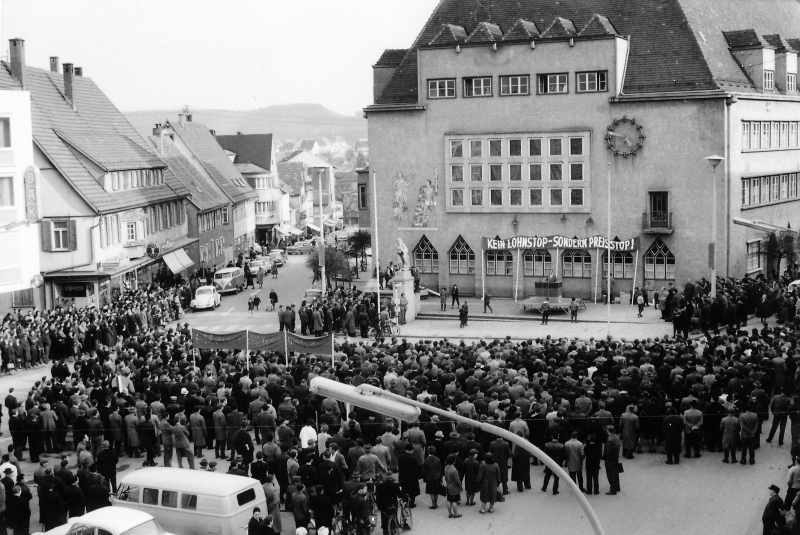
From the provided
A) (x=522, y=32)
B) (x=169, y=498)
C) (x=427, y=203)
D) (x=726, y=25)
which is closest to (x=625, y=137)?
(x=522, y=32)

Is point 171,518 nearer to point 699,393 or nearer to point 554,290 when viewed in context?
point 699,393

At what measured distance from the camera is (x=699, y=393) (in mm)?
25359

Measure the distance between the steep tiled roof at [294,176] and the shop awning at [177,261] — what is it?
199 ft

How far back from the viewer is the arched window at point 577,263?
52.2 meters

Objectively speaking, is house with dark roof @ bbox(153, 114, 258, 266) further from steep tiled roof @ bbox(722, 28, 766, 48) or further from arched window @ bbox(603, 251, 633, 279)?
steep tiled roof @ bbox(722, 28, 766, 48)

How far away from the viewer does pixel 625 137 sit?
5112cm

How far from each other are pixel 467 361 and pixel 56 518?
11.4 meters

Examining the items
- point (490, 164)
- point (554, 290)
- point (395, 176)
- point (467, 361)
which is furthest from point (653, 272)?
point (467, 361)

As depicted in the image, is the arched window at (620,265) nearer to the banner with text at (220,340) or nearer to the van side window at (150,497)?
the banner with text at (220,340)

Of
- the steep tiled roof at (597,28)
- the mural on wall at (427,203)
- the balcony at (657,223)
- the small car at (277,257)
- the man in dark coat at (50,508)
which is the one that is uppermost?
the steep tiled roof at (597,28)

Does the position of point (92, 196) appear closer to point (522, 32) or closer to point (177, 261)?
point (177, 261)

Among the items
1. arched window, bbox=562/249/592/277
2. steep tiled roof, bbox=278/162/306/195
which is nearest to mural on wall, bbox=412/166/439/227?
arched window, bbox=562/249/592/277

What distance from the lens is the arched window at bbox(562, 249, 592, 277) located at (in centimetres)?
5216

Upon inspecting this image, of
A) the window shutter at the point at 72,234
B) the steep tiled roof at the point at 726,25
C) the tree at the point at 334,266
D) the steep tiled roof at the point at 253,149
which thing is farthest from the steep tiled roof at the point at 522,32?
the steep tiled roof at the point at 253,149
